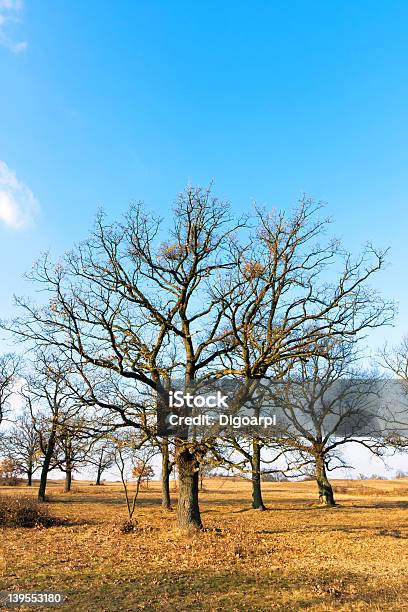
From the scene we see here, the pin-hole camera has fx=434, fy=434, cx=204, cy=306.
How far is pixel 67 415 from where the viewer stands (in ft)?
52.7

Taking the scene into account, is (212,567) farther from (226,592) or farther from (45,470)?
(45,470)

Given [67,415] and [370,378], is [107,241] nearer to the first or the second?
[67,415]

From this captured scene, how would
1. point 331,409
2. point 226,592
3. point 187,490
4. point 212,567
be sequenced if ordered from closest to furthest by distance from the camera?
1. point 226,592
2. point 212,567
3. point 187,490
4. point 331,409

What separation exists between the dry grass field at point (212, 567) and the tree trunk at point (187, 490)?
0.56 m

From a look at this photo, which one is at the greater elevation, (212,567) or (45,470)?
(45,470)

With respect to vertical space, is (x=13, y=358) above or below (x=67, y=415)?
above

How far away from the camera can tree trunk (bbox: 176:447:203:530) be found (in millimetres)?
15898

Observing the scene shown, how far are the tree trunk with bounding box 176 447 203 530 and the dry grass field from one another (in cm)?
56

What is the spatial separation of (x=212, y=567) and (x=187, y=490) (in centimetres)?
491

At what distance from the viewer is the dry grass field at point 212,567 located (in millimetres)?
8602

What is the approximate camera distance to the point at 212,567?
1124cm

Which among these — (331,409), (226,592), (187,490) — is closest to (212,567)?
(226,592)

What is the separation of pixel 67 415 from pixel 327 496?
74.3 feet

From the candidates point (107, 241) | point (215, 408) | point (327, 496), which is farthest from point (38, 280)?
point (327, 496)
